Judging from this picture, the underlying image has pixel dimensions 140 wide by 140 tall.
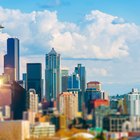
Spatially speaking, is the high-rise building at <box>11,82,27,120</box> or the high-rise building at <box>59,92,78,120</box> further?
the high-rise building at <box>11,82,27,120</box>

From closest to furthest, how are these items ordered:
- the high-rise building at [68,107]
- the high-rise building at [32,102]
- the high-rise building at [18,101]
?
1. the high-rise building at [68,107]
2. the high-rise building at [32,102]
3. the high-rise building at [18,101]

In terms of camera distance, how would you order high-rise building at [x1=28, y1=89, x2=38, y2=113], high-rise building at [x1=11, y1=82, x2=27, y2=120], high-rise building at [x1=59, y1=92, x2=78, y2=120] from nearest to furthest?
1. high-rise building at [x1=59, y1=92, x2=78, y2=120]
2. high-rise building at [x1=28, y1=89, x2=38, y2=113]
3. high-rise building at [x1=11, y1=82, x2=27, y2=120]

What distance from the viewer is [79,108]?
2830 centimetres

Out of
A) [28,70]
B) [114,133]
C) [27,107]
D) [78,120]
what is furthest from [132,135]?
[28,70]

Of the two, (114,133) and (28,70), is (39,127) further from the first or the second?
(28,70)

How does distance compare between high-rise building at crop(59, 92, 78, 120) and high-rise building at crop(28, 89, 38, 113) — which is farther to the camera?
high-rise building at crop(28, 89, 38, 113)

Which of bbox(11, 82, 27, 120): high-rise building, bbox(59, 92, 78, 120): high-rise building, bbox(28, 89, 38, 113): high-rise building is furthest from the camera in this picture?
bbox(11, 82, 27, 120): high-rise building

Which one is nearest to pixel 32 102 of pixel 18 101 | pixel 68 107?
pixel 18 101

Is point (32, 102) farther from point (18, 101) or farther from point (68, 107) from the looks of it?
point (68, 107)

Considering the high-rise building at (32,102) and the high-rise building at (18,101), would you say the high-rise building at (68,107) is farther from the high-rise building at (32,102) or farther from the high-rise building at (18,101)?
the high-rise building at (18,101)

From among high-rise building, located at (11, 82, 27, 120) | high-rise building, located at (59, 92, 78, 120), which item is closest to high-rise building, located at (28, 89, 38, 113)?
high-rise building, located at (11, 82, 27, 120)

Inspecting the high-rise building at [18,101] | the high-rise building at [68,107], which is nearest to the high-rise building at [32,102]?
the high-rise building at [18,101]

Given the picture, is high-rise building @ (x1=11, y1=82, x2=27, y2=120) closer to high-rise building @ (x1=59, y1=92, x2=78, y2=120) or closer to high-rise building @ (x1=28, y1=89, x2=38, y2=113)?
high-rise building @ (x1=28, y1=89, x2=38, y2=113)

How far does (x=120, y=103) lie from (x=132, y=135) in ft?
21.0
